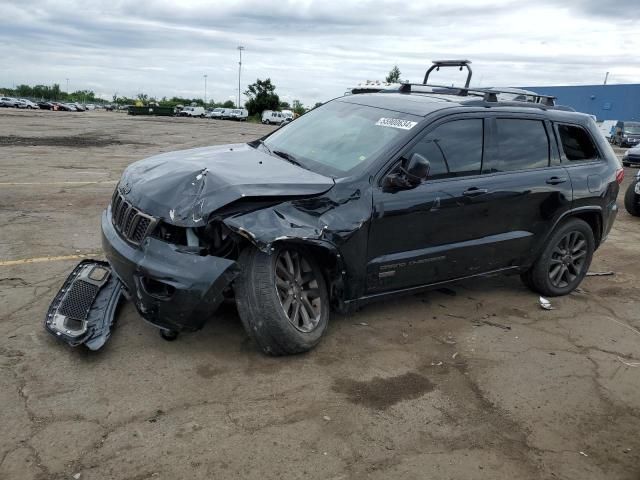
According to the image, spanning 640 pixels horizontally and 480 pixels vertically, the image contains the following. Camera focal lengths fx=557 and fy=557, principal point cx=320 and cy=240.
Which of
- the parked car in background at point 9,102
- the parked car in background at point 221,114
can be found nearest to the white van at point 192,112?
the parked car in background at point 221,114

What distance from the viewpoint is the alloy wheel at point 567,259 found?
17.3ft

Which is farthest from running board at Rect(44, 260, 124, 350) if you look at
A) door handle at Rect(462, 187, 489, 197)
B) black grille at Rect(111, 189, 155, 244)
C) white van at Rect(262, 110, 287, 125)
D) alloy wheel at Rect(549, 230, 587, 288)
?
white van at Rect(262, 110, 287, 125)

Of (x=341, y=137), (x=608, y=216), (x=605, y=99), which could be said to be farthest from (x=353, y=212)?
(x=605, y=99)

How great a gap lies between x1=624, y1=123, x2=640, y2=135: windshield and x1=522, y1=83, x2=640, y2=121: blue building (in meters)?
19.1

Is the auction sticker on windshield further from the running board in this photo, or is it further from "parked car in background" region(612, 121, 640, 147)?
"parked car in background" region(612, 121, 640, 147)

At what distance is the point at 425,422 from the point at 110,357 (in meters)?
2.04

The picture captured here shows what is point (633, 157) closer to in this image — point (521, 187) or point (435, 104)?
point (521, 187)

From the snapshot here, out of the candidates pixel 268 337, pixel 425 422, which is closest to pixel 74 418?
pixel 268 337

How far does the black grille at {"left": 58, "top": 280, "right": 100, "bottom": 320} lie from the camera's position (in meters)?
3.87

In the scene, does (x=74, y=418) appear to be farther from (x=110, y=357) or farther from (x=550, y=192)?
(x=550, y=192)

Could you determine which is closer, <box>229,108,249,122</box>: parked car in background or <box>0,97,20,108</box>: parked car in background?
Result: <box>0,97,20,108</box>: parked car in background

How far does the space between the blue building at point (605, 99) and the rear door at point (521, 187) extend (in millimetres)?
51138

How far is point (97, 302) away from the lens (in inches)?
159

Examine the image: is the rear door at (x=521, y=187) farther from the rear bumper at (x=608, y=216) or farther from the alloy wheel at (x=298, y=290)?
the alloy wheel at (x=298, y=290)
